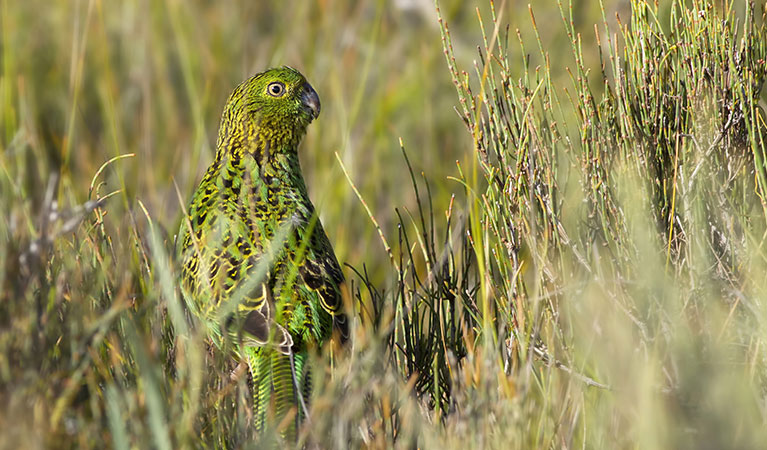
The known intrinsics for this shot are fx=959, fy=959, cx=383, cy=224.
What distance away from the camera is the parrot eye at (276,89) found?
4168 mm

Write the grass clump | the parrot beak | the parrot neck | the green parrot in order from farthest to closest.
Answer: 1. the parrot beak
2. the parrot neck
3. the green parrot
4. the grass clump

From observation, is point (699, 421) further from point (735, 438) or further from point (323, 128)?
point (323, 128)

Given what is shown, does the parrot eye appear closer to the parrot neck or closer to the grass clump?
the parrot neck

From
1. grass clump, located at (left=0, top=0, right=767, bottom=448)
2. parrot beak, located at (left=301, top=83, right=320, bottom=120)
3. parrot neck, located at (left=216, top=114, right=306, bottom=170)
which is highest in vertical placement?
parrot beak, located at (left=301, top=83, right=320, bottom=120)

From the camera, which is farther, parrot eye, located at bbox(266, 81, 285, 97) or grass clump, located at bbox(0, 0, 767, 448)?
parrot eye, located at bbox(266, 81, 285, 97)

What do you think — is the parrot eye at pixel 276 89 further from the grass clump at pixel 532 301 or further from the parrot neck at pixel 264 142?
the grass clump at pixel 532 301

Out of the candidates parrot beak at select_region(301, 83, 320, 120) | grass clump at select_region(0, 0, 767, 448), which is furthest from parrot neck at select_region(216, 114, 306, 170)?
grass clump at select_region(0, 0, 767, 448)

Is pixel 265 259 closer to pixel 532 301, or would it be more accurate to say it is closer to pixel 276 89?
pixel 532 301

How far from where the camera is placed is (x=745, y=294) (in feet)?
10.2

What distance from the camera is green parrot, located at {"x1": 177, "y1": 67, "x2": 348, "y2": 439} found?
321 cm

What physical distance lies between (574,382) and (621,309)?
0.99 ft

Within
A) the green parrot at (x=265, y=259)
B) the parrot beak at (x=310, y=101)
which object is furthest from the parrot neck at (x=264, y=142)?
the parrot beak at (x=310, y=101)

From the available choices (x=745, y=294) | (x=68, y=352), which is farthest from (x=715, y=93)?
(x=68, y=352)

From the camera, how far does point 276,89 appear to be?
4.18m
